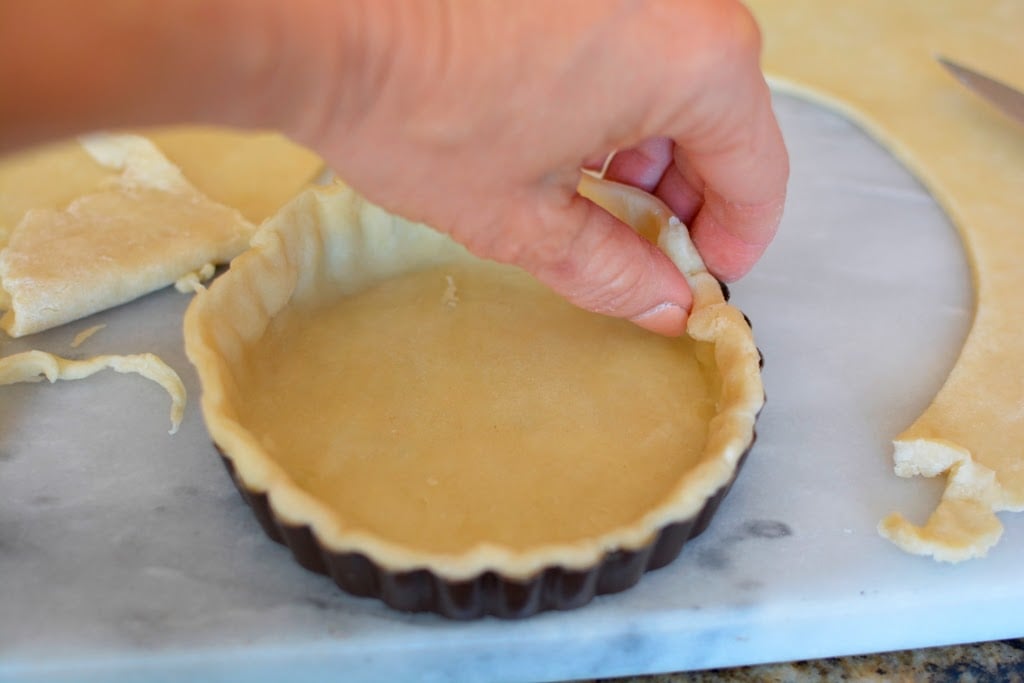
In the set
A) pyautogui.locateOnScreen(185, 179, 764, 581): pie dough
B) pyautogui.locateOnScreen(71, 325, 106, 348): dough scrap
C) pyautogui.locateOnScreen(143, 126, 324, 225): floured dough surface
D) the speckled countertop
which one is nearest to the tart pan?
pyautogui.locateOnScreen(185, 179, 764, 581): pie dough

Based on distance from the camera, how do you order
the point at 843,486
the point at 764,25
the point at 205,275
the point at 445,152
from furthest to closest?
the point at 764,25 < the point at 205,275 < the point at 843,486 < the point at 445,152

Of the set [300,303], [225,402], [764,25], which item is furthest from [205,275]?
[764,25]

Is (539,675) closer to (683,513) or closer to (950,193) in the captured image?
(683,513)

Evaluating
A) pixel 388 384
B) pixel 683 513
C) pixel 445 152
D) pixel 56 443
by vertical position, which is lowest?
pixel 56 443

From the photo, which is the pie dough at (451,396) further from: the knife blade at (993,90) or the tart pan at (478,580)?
the knife blade at (993,90)

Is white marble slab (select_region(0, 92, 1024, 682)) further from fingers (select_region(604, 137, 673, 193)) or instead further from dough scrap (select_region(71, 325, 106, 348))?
fingers (select_region(604, 137, 673, 193))
